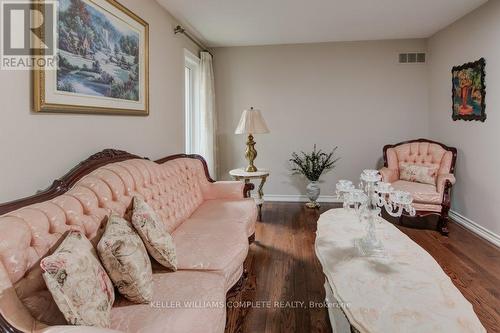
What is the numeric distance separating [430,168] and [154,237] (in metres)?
3.69

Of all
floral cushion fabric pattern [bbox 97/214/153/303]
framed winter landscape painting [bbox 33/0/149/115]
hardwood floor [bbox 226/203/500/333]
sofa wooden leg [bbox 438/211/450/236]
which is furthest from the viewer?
sofa wooden leg [bbox 438/211/450/236]

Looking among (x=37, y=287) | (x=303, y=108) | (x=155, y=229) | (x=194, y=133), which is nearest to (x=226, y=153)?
(x=194, y=133)

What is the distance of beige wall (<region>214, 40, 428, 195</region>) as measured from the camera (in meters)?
4.82

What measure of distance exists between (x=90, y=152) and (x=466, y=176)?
13.7 ft

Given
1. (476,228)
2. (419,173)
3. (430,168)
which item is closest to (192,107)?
(419,173)

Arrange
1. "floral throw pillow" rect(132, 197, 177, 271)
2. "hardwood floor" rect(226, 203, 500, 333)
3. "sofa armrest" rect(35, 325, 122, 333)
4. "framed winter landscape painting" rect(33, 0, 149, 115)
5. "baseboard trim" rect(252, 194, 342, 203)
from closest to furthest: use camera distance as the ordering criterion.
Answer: "sofa armrest" rect(35, 325, 122, 333) → "floral throw pillow" rect(132, 197, 177, 271) → "framed winter landscape painting" rect(33, 0, 149, 115) → "hardwood floor" rect(226, 203, 500, 333) → "baseboard trim" rect(252, 194, 342, 203)

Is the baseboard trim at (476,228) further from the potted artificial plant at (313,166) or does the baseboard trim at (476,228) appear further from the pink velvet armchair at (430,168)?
the potted artificial plant at (313,166)

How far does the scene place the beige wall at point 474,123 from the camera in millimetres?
3264

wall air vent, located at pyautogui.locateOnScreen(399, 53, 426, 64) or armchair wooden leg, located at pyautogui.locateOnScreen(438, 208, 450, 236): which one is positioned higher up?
wall air vent, located at pyautogui.locateOnScreen(399, 53, 426, 64)

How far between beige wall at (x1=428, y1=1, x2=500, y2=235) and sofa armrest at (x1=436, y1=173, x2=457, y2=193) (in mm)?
276

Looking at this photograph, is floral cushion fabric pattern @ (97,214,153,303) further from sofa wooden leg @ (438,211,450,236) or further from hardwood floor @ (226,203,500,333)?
sofa wooden leg @ (438,211,450,236)

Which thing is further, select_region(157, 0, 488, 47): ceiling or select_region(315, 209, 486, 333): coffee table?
select_region(157, 0, 488, 47): ceiling

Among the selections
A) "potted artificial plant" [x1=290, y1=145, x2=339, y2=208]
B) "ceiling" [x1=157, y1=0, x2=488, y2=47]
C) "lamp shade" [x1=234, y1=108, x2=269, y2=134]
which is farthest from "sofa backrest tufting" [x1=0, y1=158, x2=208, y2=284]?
"potted artificial plant" [x1=290, y1=145, x2=339, y2=208]

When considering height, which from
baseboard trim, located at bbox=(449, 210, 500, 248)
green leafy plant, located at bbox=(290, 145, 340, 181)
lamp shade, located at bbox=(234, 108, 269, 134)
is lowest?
baseboard trim, located at bbox=(449, 210, 500, 248)
